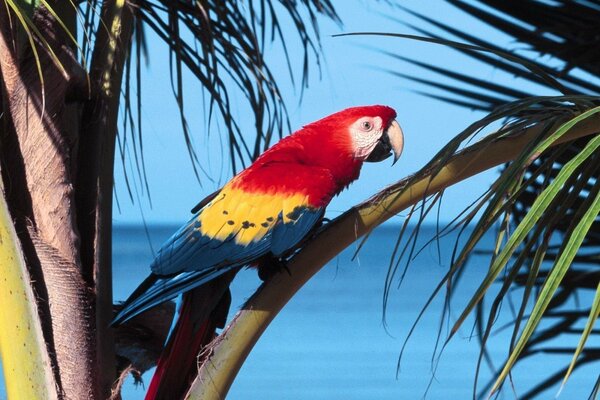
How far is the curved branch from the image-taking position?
74 cm

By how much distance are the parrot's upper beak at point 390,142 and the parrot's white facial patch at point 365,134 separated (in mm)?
13

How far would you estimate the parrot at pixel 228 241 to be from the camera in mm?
933

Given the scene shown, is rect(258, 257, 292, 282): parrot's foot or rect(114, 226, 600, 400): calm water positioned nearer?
rect(258, 257, 292, 282): parrot's foot

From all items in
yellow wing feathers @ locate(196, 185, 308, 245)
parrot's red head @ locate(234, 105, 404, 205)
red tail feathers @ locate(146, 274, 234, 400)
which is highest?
parrot's red head @ locate(234, 105, 404, 205)

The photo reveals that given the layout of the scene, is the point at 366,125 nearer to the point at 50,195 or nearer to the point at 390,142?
the point at 390,142

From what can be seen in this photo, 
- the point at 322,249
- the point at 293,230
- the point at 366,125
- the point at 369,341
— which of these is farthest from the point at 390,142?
the point at 369,341

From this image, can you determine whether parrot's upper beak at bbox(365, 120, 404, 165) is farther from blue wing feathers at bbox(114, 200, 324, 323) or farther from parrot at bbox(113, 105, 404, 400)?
blue wing feathers at bbox(114, 200, 324, 323)

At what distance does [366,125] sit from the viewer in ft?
3.57

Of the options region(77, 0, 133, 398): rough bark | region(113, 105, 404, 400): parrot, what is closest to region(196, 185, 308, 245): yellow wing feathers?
region(113, 105, 404, 400): parrot

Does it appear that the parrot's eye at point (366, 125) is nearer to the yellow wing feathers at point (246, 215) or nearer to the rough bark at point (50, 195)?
the yellow wing feathers at point (246, 215)

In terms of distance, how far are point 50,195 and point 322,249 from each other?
321 millimetres

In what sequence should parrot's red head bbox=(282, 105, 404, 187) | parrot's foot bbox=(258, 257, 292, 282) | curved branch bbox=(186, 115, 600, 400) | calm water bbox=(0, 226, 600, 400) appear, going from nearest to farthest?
curved branch bbox=(186, 115, 600, 400) → parrot's foot bbox=(258, 257, 292, 282) → parrot's red head bbox=(282, 105, 404, 187) → calm water bbox=(0, 226, 600, 400)

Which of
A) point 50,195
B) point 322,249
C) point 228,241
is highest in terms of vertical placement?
point 50,195

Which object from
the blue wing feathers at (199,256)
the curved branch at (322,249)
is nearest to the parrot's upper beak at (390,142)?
the blue wing feathers at (199,256)
